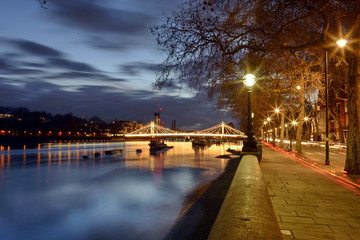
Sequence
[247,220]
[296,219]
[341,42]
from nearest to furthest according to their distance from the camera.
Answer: [247,220] < [296,219] < [341,42]

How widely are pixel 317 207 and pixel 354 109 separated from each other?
265 inches

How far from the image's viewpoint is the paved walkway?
16.4ft

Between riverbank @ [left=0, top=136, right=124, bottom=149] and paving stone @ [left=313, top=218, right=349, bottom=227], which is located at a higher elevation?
paving stone @ [left=313, top=218, right=349, bottom=227]

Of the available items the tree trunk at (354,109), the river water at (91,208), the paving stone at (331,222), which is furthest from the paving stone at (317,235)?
the river water at (91,208)

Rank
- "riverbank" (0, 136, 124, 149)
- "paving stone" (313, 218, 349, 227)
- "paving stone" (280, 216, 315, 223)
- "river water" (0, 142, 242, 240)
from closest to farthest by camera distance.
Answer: "paving stone" (313, 218, 349, 227), "paving stone" (280, 216, 315, 223), "river water" (0, 142, 242, 240), "riverbank" (0, 136, 124, 149)

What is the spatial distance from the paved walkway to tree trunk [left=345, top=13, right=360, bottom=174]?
125 cm

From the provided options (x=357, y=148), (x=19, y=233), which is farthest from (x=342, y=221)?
(x=19, y=233)

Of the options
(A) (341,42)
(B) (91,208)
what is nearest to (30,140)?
(B) (91,208)

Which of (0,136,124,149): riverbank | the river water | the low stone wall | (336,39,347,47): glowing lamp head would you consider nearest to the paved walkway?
the low stone wall

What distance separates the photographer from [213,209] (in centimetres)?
1266

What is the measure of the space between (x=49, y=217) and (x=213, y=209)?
10.1m

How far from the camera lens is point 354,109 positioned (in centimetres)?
1167

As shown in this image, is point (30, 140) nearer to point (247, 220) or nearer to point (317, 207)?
point (317, 207)

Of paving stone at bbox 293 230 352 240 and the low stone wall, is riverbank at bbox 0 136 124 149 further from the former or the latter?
the low stone wall
